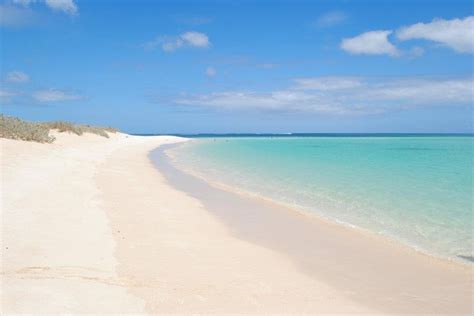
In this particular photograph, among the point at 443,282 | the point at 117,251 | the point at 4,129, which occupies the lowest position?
the point at 443,282

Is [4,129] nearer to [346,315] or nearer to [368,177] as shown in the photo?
[368,177]

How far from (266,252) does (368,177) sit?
14.4m

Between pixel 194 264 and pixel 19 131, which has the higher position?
pixel 19 131

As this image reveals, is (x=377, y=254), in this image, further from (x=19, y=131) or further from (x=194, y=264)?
(x=19, y=131)

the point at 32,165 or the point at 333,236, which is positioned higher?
the point at 32,165

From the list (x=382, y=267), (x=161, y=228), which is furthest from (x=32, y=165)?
(x=382, y=267)

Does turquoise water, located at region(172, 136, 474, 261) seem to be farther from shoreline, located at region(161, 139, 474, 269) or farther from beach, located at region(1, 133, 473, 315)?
beach, located at region(1, 133, 473, 315)

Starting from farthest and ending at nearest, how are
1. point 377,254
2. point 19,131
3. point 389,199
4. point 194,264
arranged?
1. point 19,131
2. point 389,199
3. point 377,254
4. point 194,264

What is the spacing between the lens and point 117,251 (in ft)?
21.3

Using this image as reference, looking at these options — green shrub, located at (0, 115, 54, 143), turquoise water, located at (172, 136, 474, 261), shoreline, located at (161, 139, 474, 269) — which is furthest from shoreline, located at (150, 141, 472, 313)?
green shrub, located at (0, 115, 54, 143)

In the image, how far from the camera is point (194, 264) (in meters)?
6.40

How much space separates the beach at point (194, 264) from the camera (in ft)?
15.8

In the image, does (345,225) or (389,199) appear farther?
(389,199)

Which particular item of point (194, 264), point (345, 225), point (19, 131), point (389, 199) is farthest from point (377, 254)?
point (19, 131)
